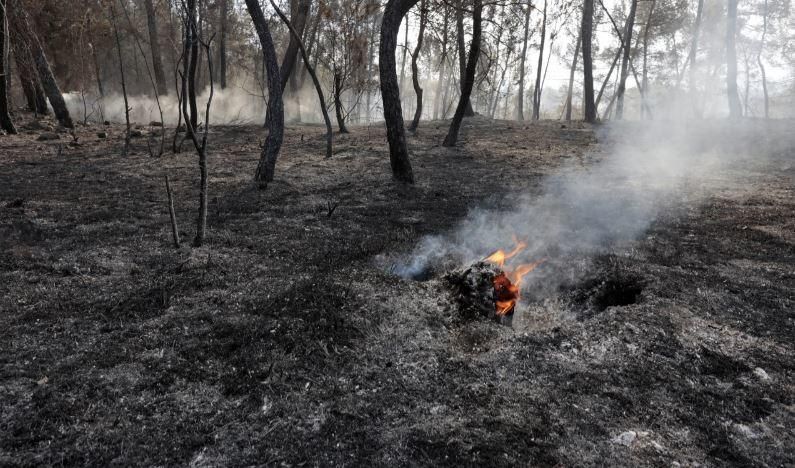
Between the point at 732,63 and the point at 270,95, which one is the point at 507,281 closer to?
the point at 270,95

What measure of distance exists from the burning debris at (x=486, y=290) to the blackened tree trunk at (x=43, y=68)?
12.7 meters

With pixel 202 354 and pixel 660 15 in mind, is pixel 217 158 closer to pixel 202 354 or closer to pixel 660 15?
pixel 202 354

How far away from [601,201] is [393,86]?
161 inches

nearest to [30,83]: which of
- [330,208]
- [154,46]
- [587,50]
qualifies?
[154,46]

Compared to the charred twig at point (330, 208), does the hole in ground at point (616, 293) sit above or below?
below

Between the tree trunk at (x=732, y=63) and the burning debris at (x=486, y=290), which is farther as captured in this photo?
the tree trunk at (x=732, y=63)

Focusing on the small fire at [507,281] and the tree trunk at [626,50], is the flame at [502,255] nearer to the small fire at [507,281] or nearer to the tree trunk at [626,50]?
the small fire at [507,281]

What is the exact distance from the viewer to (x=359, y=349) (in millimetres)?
3525

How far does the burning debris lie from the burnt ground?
141mm

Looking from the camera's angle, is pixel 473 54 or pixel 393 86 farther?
pixel 473 54

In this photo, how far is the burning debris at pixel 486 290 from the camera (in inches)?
163

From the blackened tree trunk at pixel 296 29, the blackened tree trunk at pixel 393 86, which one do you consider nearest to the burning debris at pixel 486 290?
the blackened tree trunk at pixel 393 86

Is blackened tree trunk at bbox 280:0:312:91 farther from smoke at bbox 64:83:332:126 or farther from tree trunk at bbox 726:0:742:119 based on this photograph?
tree trunk at bbox 726:0:742:119

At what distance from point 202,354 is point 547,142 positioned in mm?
11530
